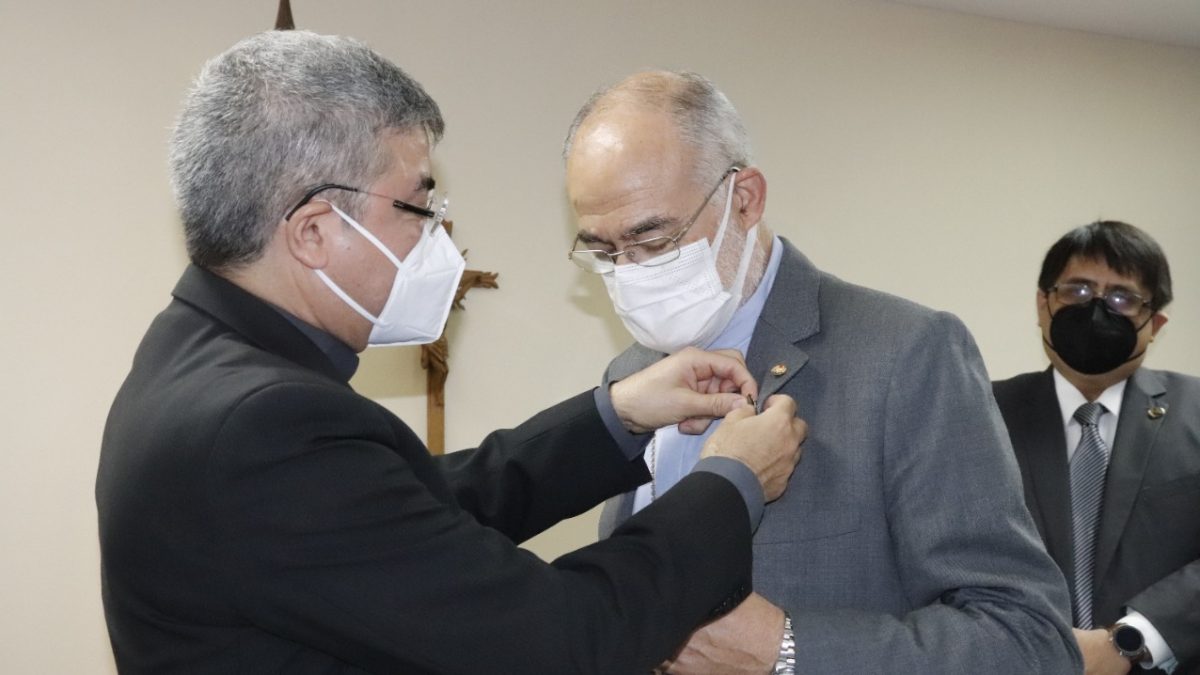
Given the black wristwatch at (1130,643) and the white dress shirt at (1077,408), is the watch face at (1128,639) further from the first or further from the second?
the white dress shirt at (1077,408)

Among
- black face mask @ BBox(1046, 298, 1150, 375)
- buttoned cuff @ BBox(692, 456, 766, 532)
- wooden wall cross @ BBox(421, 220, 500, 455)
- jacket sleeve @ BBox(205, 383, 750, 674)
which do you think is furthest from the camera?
wooden wall cross @ BBox(421, 220, 500, 455)

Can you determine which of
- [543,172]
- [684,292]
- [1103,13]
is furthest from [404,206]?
[1103,13]

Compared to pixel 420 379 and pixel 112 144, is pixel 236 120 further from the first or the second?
pixel 420 379

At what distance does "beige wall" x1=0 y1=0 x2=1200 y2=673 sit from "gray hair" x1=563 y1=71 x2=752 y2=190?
1.81 meters

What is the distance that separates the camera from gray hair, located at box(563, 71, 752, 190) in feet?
6.13

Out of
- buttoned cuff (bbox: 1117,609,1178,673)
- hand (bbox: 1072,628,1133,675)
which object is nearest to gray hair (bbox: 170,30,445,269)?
hand (bbox: 1072,628,1133,675)

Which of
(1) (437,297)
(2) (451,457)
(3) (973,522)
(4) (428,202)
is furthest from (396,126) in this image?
(3) (973,522)

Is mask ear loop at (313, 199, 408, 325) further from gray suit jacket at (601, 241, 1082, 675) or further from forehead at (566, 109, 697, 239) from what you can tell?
gray suit jacket at (601, 241, 1082, 675)

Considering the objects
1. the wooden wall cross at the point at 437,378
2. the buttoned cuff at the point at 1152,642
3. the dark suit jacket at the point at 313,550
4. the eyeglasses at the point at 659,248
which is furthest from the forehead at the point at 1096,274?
the dark suit jacket at the point at 313,550

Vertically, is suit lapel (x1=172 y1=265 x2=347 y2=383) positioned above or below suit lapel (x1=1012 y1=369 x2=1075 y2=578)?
above

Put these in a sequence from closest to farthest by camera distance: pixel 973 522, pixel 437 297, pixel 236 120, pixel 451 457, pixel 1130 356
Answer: pixel 236 120
pixel 973 522
pixel 437 297
pixel 451 457
pixel 1130 356

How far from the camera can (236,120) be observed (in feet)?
4.61

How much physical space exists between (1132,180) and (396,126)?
457cm

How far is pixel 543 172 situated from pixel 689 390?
210 centimetres
